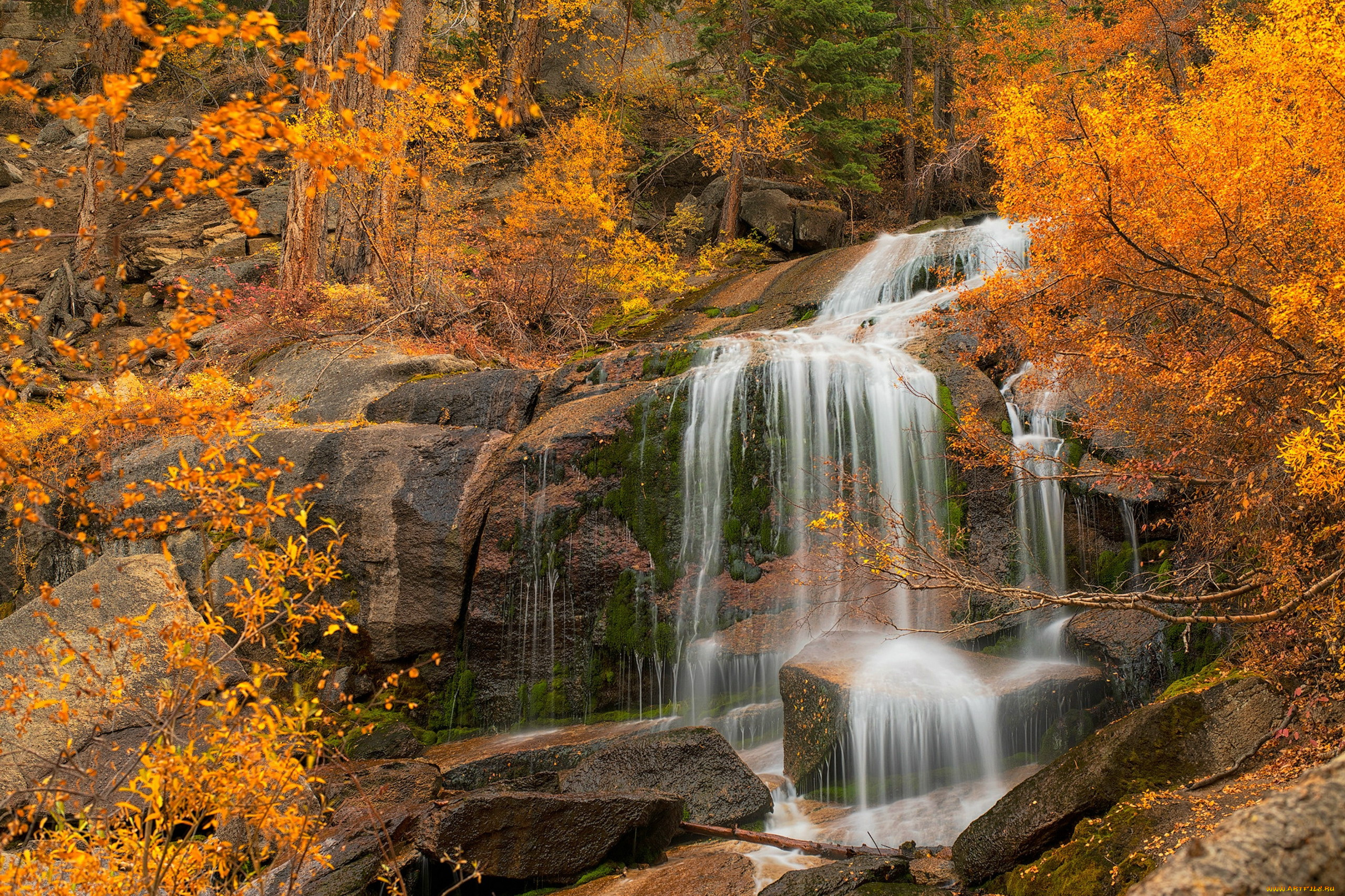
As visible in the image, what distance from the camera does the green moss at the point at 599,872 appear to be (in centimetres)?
589

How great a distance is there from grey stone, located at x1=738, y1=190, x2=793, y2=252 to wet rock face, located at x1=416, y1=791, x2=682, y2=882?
629 inches

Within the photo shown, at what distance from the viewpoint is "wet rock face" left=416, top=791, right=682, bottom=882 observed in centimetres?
573

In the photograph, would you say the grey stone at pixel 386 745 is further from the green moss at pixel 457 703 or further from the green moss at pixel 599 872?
the green moss at pixel 599 872

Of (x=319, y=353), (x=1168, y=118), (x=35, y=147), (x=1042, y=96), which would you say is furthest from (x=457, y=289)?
(x=35, y=147)

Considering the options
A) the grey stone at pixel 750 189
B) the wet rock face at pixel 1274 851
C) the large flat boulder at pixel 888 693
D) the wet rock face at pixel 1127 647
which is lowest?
the large flat boulder at pixel 888 693

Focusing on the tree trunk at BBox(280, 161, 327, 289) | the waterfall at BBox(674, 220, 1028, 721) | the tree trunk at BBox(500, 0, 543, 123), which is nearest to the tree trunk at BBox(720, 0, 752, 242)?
the tree trunk at BBox(500, 0, 543, 123)

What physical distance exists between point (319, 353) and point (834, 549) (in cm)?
872

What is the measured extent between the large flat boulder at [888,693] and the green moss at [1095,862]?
2.29 metres

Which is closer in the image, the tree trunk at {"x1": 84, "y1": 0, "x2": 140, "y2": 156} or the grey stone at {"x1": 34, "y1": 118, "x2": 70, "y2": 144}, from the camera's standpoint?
the tree trunk at {"x1": 84, "y1": 0, "x2": 140, "y2": 156}

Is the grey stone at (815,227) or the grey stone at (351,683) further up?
the grey stone at (815,227)

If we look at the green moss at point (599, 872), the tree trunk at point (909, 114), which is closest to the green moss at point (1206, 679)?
the green moss at point (599, 872)

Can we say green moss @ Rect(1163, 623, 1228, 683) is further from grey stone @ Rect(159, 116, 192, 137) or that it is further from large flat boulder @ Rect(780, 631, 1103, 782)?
grey stone @ Rect(159, 116, 192, 137)

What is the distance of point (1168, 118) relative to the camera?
800 centimetres

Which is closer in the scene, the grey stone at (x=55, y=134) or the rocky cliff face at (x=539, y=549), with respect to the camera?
the rocky cliff face at (x=539, y=549)
